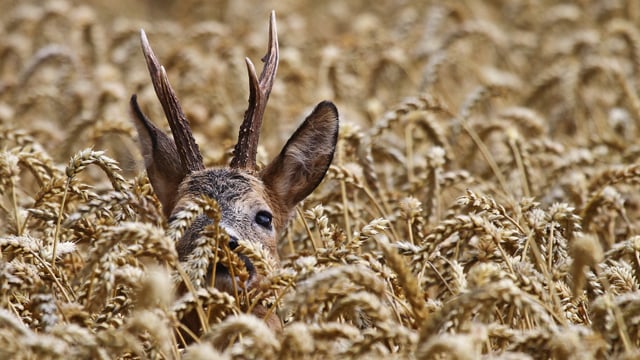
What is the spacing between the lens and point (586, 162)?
24.1 feet

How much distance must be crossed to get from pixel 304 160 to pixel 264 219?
56 cm

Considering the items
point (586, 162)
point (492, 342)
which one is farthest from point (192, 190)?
point (586, 162)

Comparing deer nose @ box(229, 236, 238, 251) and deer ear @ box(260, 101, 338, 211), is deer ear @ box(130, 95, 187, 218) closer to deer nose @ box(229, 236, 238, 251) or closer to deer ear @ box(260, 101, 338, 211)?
deer ear @ box(260, 101, 338, 211)

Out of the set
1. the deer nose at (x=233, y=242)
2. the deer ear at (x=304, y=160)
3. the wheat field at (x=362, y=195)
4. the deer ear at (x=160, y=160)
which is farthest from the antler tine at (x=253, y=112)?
the deer nose at (x=233, y=242)

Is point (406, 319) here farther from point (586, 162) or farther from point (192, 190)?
point (586, 162)

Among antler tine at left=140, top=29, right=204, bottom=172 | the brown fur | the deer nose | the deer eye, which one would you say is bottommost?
the deer nose

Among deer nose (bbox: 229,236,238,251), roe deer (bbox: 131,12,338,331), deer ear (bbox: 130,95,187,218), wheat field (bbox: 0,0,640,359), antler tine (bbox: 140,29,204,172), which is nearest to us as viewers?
wheat field (bbox: 0,0,640,359)

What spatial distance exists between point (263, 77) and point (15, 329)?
2.87 metres

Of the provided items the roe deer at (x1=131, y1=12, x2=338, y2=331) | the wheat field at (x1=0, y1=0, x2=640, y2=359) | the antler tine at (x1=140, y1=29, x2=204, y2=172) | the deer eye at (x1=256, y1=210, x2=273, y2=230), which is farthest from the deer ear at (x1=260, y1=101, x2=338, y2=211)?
the antler tine at (x1=140, y1=29, x2=204, y2=172)

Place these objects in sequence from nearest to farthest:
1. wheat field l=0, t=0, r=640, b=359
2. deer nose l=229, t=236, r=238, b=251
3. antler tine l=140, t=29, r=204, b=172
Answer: wheat field l=0, t=0, r=640, b=359, deer nose l=229, t=236, r=238, b=251, antler tine l=140, t=29, r=204, b=172

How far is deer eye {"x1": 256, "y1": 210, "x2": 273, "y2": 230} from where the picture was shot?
18.7 ft

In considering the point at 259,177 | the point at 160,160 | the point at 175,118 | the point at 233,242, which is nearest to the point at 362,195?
the point at 259,177

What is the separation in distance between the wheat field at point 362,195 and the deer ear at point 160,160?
0.18 metres

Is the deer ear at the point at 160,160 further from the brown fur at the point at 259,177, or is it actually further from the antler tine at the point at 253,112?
the antler tine at the point at 253,112
